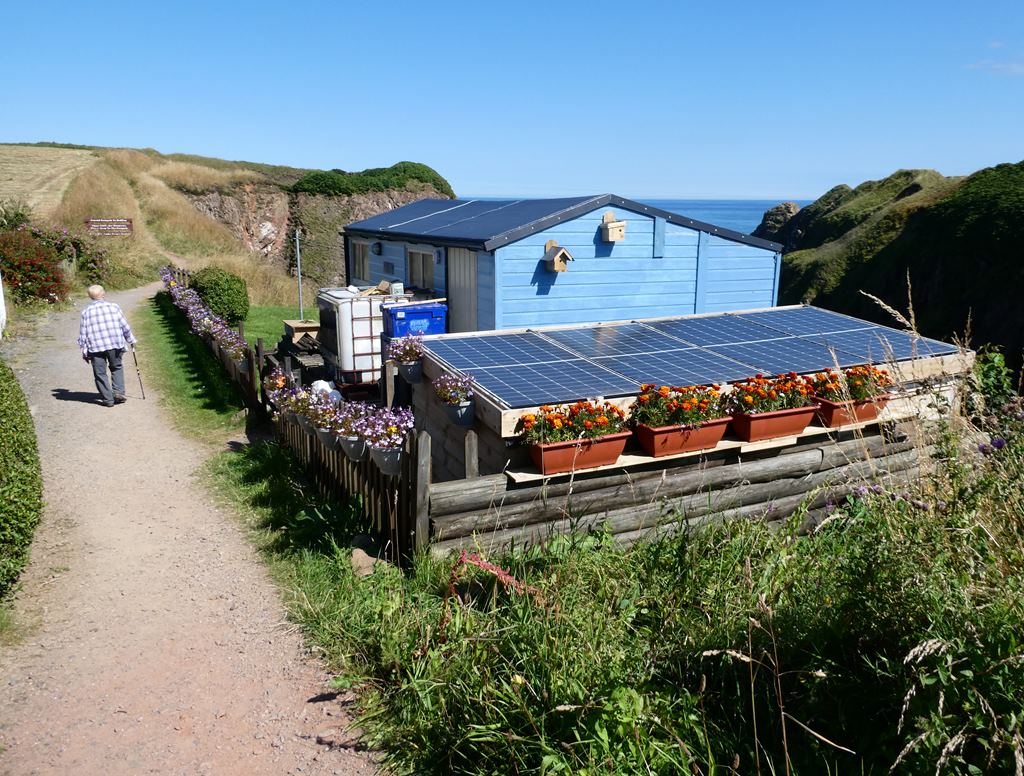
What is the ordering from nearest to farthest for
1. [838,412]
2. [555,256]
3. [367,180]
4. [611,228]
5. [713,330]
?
[838,412] < [713,330] < [555,256] < [611,228] < [367,180]

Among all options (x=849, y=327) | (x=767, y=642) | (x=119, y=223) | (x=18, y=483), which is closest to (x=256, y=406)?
(x=18, y=483)

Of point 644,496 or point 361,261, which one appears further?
point 361,261

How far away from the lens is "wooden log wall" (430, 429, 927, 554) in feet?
20.2

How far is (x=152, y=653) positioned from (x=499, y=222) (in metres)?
9.97

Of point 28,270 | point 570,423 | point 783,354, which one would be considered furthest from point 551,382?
point 28,270

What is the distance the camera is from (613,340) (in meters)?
10.1

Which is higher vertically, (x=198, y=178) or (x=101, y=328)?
(x=198, y=178)

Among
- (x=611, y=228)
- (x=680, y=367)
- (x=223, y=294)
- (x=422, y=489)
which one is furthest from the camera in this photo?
(x=223, y=294)

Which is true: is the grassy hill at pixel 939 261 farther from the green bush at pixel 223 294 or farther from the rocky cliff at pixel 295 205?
the rocky cliff at pixel 295 205

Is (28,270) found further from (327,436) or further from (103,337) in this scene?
(327,436)

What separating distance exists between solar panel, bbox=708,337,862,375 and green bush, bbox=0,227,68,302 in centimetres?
2016

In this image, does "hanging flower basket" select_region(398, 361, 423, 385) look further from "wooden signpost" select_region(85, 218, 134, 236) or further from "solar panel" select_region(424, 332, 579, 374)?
"wooden signpost" select_region(85, 218, 134, 236)

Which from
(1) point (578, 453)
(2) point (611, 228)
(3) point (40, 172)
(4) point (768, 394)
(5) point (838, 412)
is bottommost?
(1) point (578, 453)

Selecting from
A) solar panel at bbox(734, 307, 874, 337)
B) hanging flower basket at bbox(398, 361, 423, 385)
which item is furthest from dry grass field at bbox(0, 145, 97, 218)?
solar panel at bbox(734, 307, 874, 337)
